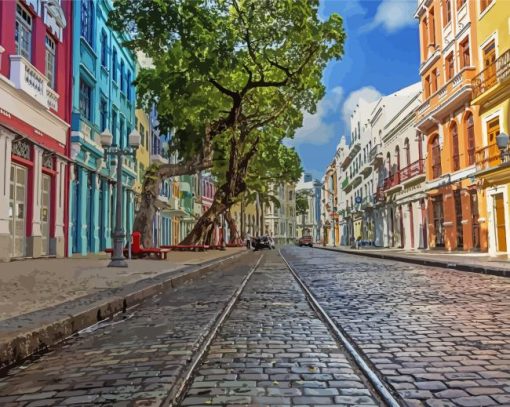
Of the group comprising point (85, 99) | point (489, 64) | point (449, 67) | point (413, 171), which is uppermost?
point (449, 67)

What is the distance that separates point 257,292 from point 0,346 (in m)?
6.28

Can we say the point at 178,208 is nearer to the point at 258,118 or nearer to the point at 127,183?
the point at 127,183

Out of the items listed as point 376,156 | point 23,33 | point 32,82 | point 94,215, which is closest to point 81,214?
point 94,215

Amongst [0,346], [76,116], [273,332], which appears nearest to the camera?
[0,346]

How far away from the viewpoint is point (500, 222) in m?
22.0

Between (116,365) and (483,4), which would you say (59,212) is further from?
(483,4)

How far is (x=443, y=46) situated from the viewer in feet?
95.5

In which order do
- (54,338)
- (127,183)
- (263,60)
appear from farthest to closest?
(127,183)
(263,60)
(54,338)

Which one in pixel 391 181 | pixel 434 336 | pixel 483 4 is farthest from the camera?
pixel 391 181

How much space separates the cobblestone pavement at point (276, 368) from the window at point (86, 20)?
64.9ft

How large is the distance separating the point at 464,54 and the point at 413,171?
32.9 feet

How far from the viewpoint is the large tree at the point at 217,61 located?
20.9 metres

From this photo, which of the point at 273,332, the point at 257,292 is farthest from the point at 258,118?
the point at 273,332

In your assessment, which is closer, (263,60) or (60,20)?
(60,20)
